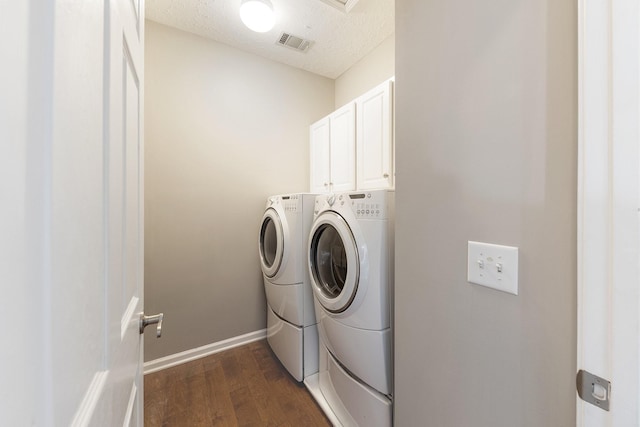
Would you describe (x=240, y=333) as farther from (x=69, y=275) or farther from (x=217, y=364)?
(x=69, y=275)

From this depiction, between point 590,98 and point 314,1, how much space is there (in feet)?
5.81

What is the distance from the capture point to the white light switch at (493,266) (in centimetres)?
64

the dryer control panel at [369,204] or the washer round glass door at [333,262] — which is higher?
the dryer control panel at [369,204]

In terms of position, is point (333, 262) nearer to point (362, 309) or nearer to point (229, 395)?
point (362, 309)

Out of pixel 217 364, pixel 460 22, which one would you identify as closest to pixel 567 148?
pixel 460 22

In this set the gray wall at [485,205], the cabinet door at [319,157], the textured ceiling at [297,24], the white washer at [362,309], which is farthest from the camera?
the cabinet door at [319,157]

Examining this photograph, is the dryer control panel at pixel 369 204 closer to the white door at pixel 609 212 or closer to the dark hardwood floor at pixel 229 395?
the white door at pixel 609 212

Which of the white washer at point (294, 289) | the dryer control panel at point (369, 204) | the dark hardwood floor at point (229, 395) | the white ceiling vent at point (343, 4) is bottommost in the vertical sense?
the dark hardwood floor at point (229, 395)

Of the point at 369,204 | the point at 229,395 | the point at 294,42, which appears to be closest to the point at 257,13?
the point at 294,42

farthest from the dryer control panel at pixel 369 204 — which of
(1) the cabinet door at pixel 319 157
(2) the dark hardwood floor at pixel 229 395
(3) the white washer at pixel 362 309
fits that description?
(2) the dark hardwood floor at pixel 229 395

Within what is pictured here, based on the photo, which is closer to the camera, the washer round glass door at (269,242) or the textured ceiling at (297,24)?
the textured ceiling at (297,24)

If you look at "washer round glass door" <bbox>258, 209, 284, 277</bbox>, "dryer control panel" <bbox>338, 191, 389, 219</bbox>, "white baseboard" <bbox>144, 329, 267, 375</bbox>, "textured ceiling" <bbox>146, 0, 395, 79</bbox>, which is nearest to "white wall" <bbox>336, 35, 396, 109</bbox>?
"textured ceiling" <bbox>146, 0, 395, 79</bbox>

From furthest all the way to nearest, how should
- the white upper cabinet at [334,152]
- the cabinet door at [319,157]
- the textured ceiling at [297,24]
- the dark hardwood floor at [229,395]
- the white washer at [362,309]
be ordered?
the cabinet door at [319,157] < the white upper cabinet at [334,152] < the textured ceiling at [297,24] < the dark hardwood floor at [229,395] < the white washer at [362,309]

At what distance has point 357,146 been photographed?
6.25 feet
